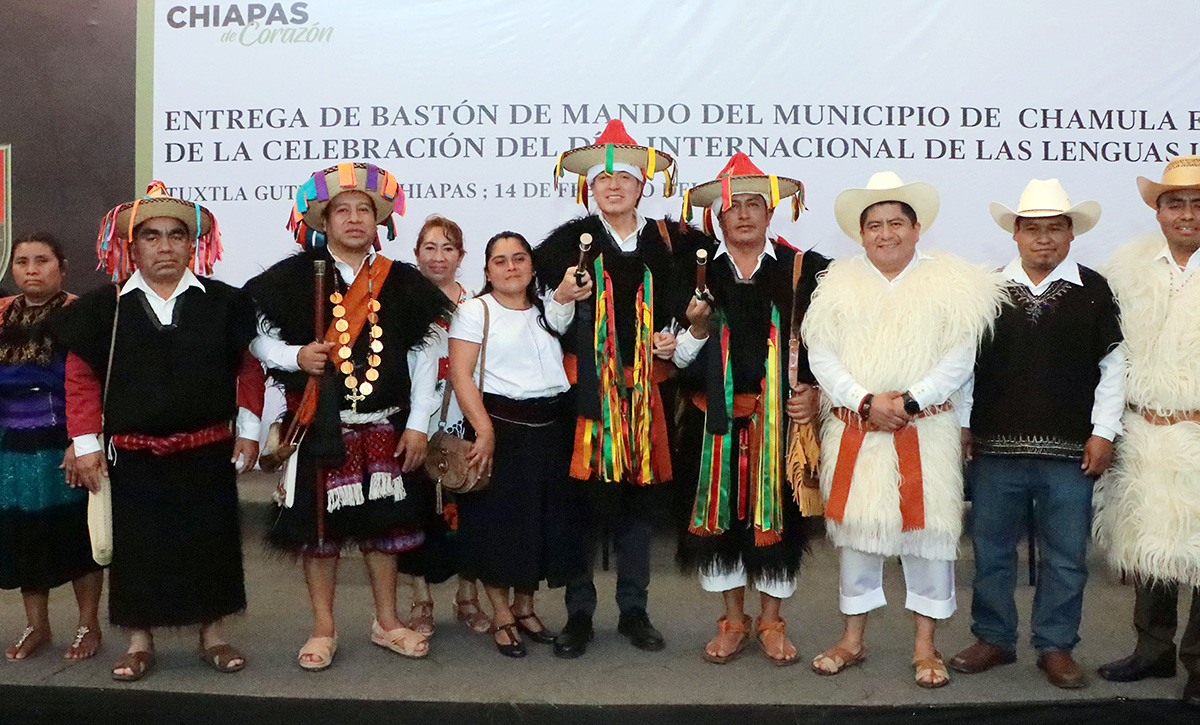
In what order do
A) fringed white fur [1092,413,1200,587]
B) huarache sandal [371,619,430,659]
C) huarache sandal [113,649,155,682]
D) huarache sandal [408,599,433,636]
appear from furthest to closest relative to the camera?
huarache sandal [408,599,433,636] < huarache sandal [371,619,430,659] < huarache sandal [113,649,155,682] < fringed white fur [1092,413,1200,587]

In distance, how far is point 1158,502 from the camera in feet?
8.86

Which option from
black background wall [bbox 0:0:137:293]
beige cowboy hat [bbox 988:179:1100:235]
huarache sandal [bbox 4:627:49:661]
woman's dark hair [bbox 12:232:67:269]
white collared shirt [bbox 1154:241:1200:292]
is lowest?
huarache sandal [bbox 4:627:49:661]

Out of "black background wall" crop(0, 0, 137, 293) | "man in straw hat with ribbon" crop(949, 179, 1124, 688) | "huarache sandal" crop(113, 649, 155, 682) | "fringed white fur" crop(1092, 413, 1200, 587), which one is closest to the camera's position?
"fringed white fur" crop(1092, 413, 1200, 587)

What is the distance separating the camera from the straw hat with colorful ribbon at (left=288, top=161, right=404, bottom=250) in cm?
297

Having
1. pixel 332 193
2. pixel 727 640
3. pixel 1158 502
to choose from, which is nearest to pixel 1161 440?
pixel 1158 502

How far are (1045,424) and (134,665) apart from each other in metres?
2.84

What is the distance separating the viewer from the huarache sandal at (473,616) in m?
3.43

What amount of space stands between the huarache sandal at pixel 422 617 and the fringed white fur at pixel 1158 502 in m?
2.26

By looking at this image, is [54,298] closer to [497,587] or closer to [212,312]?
[212,312]

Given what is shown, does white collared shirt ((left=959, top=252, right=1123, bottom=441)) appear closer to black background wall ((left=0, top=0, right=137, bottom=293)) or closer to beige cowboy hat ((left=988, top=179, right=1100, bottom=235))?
beige cowboy hat ((left=988, top=179, right=1100, bottom=235))

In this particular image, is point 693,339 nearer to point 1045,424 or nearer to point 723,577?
point 723,577

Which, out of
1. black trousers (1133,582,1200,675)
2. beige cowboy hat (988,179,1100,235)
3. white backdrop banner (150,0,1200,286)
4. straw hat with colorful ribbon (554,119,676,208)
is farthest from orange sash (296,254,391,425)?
black trousers (1133,582,1200,675)

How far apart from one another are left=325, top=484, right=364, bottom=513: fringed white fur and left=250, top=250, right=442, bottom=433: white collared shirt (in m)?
0.20

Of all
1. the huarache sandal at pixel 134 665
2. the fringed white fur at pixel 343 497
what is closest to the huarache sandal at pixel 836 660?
the fringed white fur at pixel 343 497
